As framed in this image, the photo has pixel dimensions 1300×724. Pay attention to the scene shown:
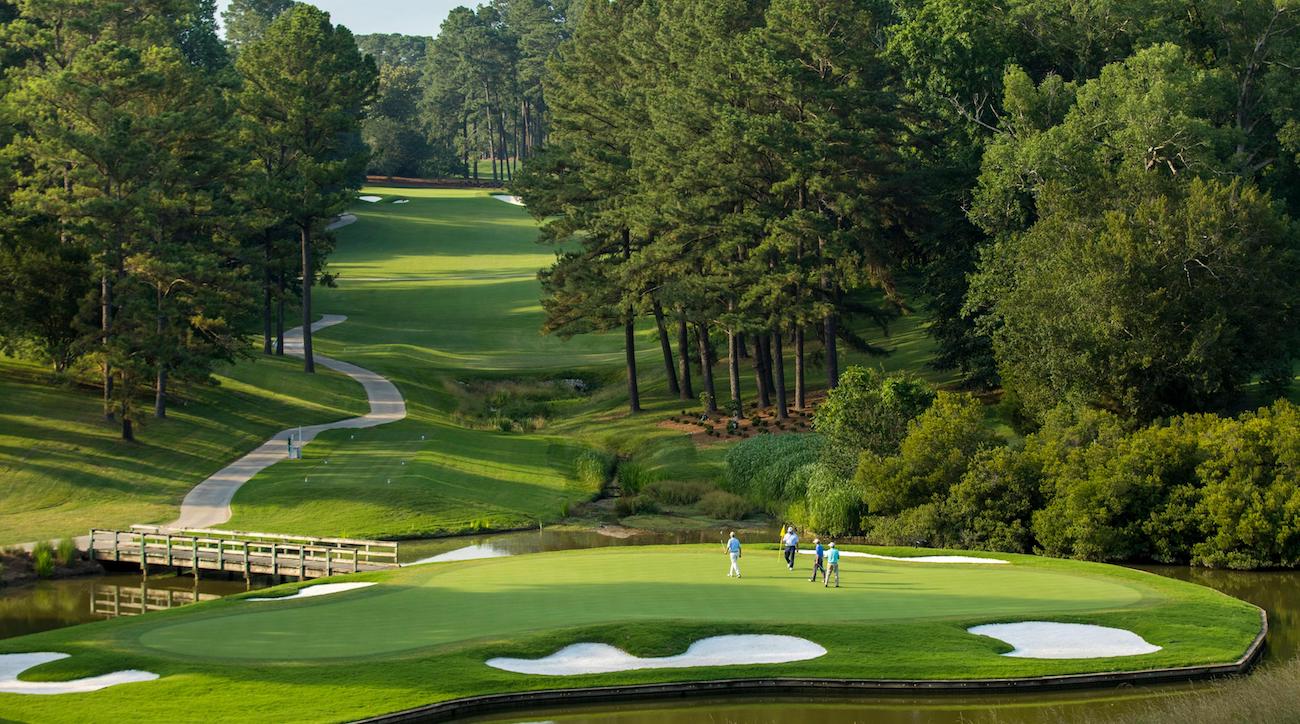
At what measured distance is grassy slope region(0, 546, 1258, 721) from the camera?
1056 inches

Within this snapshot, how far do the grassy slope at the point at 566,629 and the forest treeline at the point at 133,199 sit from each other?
28.1m

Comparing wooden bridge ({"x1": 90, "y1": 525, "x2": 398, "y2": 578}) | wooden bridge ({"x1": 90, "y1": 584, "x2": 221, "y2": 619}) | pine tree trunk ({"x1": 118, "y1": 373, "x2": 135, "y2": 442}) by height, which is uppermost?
pine tree trunk ({"x1": 118, "y1": 373, "x2": 135, "y2": 442})

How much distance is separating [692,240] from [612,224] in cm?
617

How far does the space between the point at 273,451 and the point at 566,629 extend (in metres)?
36.2

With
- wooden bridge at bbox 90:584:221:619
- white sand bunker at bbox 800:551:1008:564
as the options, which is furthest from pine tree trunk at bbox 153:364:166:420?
white sand bunker at bbox 800:551:1008:564

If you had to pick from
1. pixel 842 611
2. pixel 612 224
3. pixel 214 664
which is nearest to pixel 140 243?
pixel 612 224

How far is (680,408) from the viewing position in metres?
75.6

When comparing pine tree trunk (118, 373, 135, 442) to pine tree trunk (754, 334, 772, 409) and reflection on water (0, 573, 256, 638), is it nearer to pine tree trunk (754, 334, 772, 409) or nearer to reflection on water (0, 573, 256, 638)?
reflection on water (0, 573, 256, 638)

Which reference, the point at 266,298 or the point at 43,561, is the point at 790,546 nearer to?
the point at 43,561

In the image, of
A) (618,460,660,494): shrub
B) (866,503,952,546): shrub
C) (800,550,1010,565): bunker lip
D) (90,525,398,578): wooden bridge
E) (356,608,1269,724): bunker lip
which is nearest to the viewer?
(356,608,1269,724): bunker lip

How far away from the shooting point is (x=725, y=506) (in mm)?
54562

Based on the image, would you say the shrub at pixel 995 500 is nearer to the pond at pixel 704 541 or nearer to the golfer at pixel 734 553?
the pond at pixel 704 541

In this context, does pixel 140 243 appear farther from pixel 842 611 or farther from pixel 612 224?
pixel 842 611

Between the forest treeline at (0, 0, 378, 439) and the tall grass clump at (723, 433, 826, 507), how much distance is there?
984 inches
